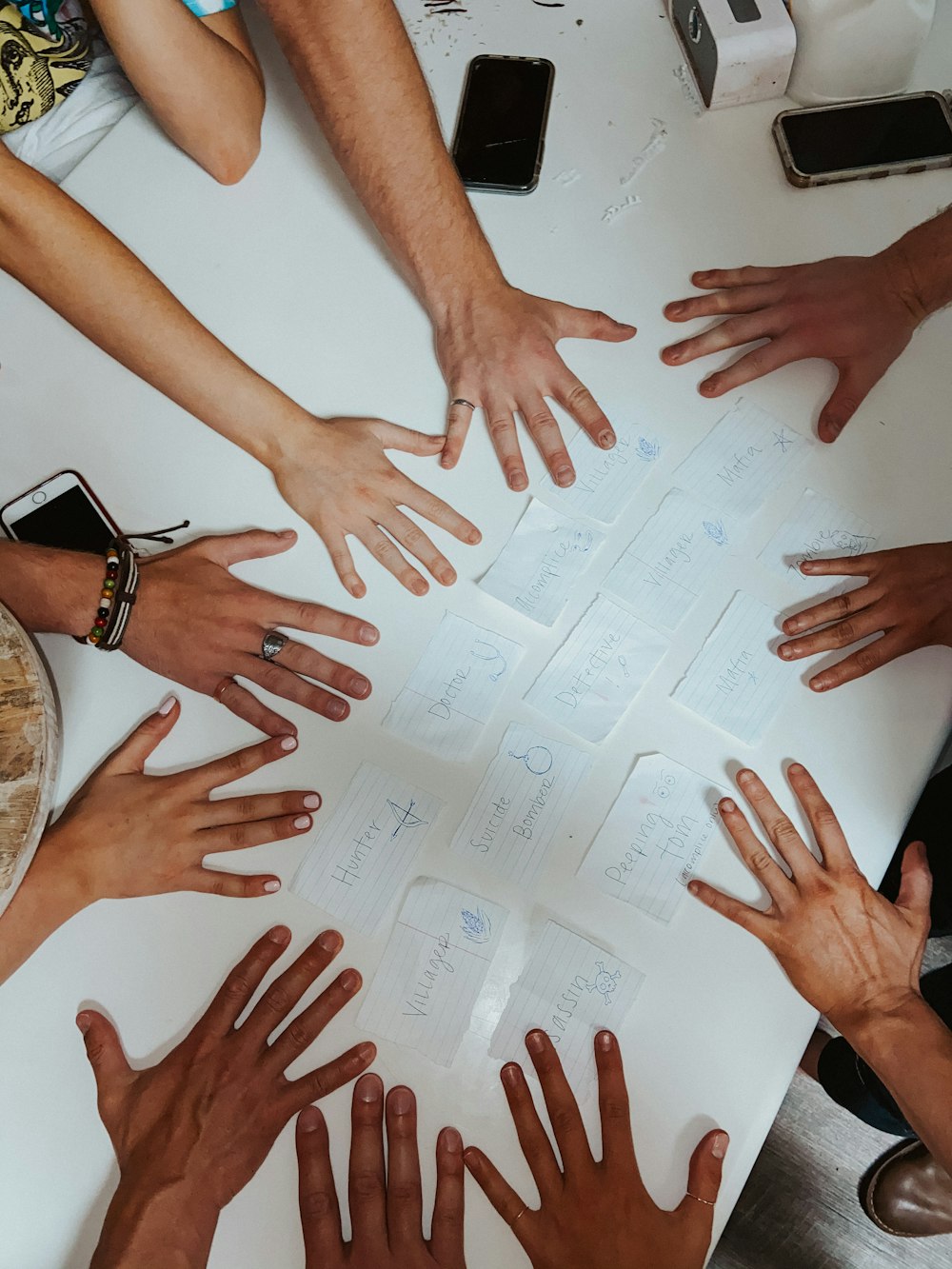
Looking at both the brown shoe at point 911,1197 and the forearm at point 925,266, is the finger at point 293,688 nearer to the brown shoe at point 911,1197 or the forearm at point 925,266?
the forearm at point 925,266

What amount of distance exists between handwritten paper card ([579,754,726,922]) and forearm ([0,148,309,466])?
0.47m

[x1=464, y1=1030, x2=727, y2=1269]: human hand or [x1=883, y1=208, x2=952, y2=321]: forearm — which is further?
[x1=883, y1=208, x2=952, y2=321]: forearm

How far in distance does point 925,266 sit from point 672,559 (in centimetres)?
39

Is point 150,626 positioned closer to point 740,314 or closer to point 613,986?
point 613,986

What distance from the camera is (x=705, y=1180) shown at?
71cm

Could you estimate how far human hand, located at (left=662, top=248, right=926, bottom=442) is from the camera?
91 cm

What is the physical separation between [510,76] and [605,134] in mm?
129

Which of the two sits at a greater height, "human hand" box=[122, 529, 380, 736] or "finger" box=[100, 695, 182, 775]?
"human hand" box=[122, 529, 380, 736]

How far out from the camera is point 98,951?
80 cm

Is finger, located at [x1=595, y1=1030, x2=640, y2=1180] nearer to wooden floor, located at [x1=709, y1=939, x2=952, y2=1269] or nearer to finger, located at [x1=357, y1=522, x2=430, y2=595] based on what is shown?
finger, located at [x1=357, y1=522, x2=430, y2=595]

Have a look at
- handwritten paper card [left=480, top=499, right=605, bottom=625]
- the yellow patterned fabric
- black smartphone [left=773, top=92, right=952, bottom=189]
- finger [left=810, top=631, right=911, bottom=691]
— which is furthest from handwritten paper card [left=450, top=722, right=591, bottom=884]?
the yellow patterned fabric

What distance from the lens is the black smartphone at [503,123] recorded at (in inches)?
40.1

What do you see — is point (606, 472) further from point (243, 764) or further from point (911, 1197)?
point (911, 1197)

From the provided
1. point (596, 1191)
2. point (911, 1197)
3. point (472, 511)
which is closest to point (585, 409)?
point (472, 511)
